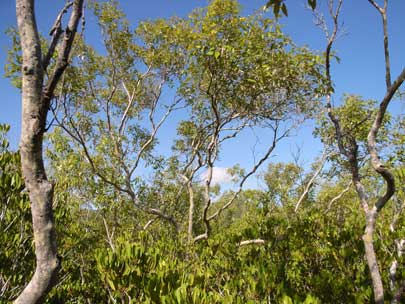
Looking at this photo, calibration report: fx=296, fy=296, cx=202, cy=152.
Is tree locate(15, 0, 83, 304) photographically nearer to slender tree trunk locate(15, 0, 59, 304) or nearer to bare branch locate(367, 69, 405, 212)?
slender tree trunk locate(15, 0, 59, 304)

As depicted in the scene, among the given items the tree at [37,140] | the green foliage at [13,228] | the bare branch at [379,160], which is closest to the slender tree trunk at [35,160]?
the tree at [37,140]

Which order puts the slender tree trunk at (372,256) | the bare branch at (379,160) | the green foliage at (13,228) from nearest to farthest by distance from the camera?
the bare branch at (379,160), the slender tree trunk at (372,256), the green foliage at (13,228)

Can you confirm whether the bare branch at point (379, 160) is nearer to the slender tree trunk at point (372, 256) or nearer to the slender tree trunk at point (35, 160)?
the slender tree trunk at point (372, 256)

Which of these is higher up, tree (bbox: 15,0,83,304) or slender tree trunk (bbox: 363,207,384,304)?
tree (bbox: 15,0,83,304)

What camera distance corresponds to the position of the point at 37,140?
189cm

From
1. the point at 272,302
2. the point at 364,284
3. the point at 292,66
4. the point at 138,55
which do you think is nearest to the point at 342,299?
the point at 364,284

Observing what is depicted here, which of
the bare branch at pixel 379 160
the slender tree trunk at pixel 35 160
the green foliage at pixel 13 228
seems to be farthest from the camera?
the green foliage at pixel 13 228

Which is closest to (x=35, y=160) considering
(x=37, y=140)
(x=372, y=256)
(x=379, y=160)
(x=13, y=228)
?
(x=37, y=140)

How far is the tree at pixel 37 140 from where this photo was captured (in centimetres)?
181

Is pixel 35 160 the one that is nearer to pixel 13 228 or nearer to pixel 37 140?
pixel 37 140

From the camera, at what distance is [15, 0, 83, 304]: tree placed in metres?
1.81

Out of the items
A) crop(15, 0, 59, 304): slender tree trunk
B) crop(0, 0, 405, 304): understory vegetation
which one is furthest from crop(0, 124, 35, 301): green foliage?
crop(15, 0, 59, 304): slender tree trunk

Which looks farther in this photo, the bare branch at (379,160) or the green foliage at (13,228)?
the green foliage at (13,228)

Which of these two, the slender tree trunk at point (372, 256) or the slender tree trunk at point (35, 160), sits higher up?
the slender tree trunk at point (35, 160)
